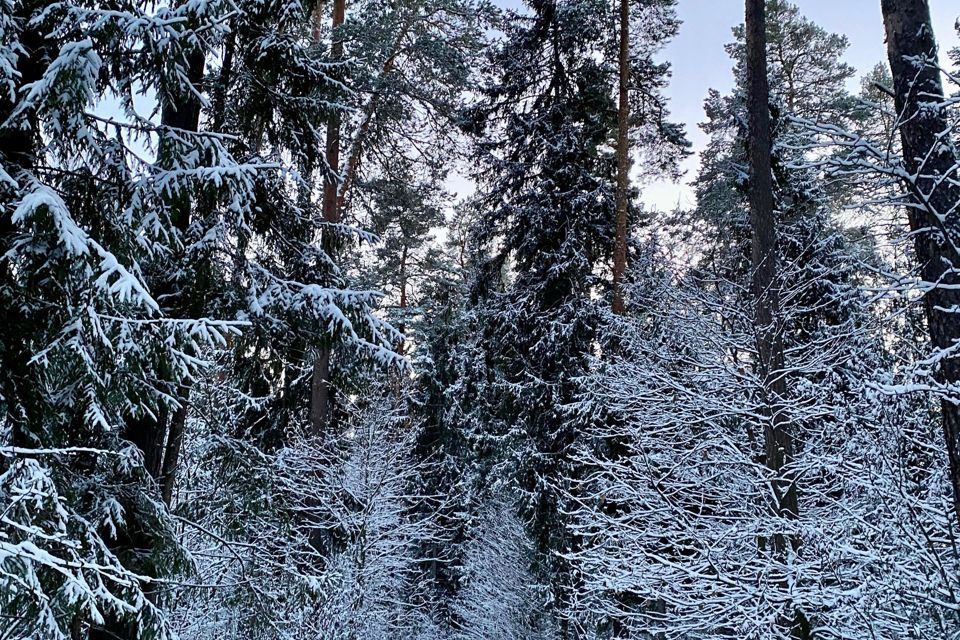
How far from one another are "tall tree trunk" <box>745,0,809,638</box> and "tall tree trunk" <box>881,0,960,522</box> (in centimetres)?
216

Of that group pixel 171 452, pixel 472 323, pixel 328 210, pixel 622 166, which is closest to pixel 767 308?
pixel 622 166

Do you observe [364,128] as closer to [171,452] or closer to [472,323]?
[472,323]

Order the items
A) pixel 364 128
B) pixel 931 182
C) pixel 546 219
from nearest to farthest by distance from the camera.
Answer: pixel 931 182 < pixel 364 128 < pixel 546 219

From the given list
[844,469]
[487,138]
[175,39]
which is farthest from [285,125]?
[487,138]

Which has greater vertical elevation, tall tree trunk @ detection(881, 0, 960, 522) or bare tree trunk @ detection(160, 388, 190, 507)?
tall tree trunk @ detection(881, 0, 960, 522)

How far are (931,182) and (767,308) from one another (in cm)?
268

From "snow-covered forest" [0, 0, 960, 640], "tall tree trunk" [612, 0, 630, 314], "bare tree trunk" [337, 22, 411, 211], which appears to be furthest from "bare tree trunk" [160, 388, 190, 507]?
"tall tree trunk" [612, 0, 630, 314]

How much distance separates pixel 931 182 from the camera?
379 centimetres

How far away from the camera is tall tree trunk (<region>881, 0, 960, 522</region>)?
355 cm

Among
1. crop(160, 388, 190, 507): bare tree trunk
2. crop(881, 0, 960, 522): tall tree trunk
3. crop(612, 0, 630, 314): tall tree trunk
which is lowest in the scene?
crop(160, 388, 190, 507): bare tree trunk

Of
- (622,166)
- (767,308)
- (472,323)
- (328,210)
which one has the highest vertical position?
(622,166)

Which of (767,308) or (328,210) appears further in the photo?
(328,210)

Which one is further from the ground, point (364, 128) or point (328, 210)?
point (364, 128)

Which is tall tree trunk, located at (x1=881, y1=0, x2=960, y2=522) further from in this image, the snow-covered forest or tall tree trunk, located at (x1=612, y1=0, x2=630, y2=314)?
tall tree trunk, located at (x1=612, y1=0, x2=630, y2=314)
